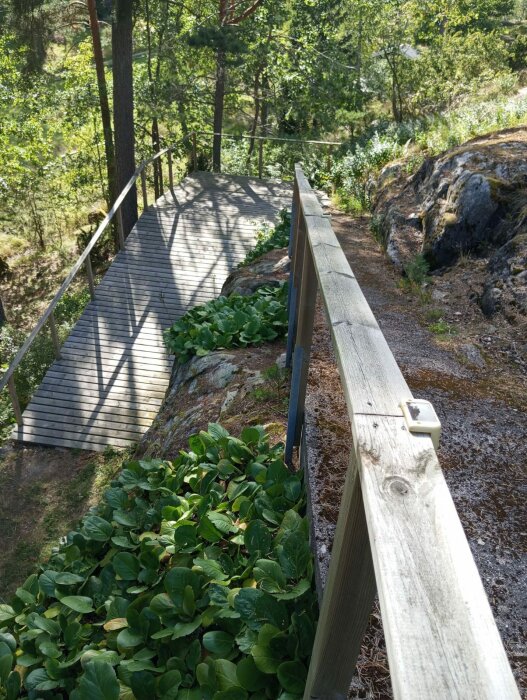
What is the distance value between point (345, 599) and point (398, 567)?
345 mm

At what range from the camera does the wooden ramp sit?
6488 mm

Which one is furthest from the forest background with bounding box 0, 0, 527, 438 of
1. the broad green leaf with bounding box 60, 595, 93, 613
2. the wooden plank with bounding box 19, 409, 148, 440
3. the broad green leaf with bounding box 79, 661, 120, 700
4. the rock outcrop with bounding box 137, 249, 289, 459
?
the broad green leaf with bounding box 79, 661, 120, 700

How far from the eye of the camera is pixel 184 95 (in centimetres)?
1443

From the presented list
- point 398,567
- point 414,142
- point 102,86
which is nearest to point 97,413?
point 398,567

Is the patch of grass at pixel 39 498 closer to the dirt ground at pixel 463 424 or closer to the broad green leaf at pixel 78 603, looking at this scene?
the broad green leaf at pixel 78 603

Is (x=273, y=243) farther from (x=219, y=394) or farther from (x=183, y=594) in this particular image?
(x=183, y=594)

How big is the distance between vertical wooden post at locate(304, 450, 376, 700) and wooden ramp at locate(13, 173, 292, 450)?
17.5 ft

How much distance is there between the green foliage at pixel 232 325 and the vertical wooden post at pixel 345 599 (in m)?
3.54

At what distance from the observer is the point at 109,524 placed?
9.09 ft

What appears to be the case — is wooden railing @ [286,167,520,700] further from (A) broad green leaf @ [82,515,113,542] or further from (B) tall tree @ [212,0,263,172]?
(B) tall tree @ [212,0,263,172]

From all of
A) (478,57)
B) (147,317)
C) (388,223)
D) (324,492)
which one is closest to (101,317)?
(147,317)

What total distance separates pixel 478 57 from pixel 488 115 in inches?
316

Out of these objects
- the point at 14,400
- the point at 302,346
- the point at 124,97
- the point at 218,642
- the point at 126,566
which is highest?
the point at 124,97

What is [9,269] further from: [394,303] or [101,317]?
[394,303]
